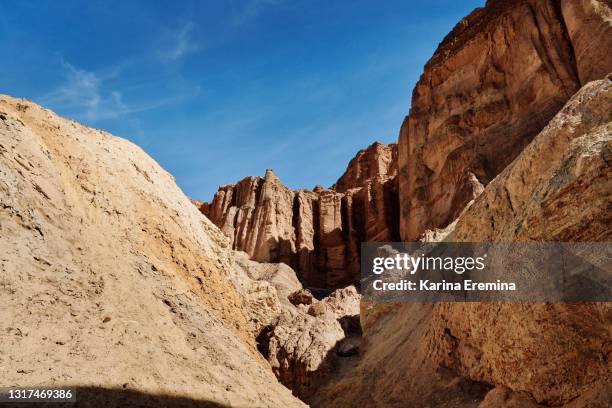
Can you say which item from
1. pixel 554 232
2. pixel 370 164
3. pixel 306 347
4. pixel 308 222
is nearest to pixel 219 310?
pixel 306 347

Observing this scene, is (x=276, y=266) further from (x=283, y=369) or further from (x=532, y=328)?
(x=532, y=328)

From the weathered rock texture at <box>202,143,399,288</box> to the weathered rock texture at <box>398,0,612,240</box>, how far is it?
12475 mm

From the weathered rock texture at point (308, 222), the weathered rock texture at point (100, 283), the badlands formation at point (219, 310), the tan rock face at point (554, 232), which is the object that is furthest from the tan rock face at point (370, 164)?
the tan rock face at point (554, 232)

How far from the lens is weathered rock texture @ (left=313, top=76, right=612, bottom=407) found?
836 centimetres

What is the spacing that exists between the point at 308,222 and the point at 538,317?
5581 centimetres

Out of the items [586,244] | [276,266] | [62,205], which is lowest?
[586,244]

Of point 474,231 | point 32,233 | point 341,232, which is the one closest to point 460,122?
point 341,232

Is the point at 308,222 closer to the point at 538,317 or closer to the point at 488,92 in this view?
the point at 488,92

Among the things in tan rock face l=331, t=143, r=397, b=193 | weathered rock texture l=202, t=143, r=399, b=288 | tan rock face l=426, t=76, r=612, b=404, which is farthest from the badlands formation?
tan rock face l=331, t=143, r=397, b=193

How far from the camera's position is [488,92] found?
4050 cm

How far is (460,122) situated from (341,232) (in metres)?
25.8

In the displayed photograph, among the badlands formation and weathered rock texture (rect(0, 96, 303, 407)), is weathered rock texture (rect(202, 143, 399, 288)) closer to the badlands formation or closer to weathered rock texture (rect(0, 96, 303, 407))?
the badlands formation

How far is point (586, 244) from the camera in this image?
8.51 metres

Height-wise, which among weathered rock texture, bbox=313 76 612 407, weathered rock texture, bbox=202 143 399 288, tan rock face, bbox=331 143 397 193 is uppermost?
tan rock face, bbox=331 143 397 193
